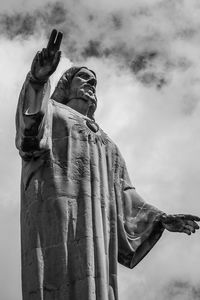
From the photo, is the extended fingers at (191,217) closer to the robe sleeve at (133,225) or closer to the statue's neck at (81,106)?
the robe sleeve at (133,225)

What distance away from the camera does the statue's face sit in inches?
847

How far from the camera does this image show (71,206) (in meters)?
19.3

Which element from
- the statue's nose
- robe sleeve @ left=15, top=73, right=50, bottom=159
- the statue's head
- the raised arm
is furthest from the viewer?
the statue's nose

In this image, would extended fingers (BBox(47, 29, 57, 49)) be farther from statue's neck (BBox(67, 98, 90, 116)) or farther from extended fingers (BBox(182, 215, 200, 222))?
extended fingers (BBox(182, 215, 200, 222))

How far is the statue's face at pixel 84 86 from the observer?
21.5m

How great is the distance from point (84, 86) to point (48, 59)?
2840mm

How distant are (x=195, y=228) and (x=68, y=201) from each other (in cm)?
342

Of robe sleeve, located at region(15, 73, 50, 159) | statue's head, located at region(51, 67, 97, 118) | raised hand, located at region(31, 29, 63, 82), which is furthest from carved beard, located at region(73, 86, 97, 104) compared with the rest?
raised hand, located at region(31, 29, 63, 82)

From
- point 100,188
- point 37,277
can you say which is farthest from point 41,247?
point 100,188

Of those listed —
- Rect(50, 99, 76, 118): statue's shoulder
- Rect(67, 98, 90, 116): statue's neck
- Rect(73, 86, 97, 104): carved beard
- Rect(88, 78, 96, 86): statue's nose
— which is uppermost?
Rect(88, 78, 96, 86): statue's nose

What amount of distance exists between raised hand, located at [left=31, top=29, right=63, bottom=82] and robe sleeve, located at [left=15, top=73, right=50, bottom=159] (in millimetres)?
286

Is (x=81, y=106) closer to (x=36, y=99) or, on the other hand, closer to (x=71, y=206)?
(x=36, y=99)

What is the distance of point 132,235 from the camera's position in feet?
68.9

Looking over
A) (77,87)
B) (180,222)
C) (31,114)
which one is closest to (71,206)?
(31,114)
